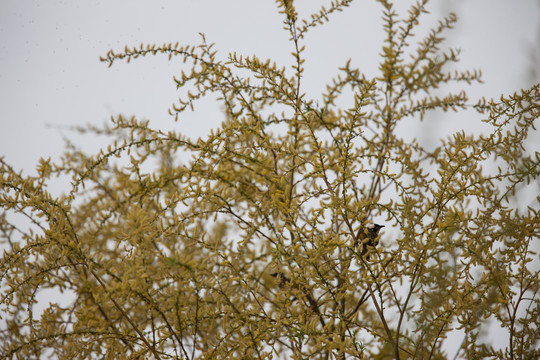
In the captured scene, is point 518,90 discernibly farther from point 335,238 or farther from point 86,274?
point 86,274

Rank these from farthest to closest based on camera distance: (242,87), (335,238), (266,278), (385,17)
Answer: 1. (266,278)
2. (385,17)
3. (242,87)
4. (335,238)

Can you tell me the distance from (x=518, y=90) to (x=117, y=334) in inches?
22.2

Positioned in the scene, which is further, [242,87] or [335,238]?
[242,87]

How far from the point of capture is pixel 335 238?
49 centimetres

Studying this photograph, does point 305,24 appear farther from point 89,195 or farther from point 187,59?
point 89,195

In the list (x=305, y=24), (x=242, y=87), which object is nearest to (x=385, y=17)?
(x=305, y=24)

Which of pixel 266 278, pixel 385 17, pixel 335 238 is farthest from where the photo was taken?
pixel 266 278

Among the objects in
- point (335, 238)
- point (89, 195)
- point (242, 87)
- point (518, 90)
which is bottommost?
point (335, 238)

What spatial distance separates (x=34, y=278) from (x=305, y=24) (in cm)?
49

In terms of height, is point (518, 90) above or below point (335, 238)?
above

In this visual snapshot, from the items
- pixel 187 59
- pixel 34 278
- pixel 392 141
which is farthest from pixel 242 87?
pixel 34 278

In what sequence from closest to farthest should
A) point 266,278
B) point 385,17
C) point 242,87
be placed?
point 242,87 → point 385,17 → point 266,278

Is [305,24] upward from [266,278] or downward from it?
upward

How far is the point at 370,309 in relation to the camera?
33.8 inches
